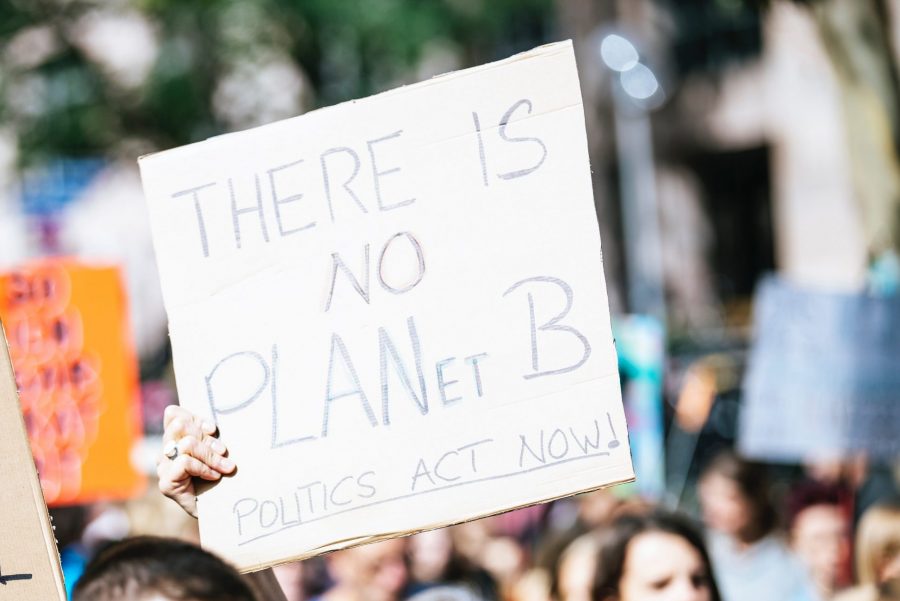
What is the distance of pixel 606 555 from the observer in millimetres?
3143

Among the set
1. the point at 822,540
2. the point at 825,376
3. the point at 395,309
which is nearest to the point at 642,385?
the point at 825,376

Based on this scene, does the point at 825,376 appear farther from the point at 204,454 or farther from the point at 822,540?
the point at 204,454

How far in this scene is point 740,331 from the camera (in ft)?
53.6

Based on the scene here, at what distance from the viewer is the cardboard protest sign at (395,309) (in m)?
2.39

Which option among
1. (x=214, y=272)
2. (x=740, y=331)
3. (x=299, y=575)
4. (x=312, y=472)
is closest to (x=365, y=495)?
(x=312, y=472)

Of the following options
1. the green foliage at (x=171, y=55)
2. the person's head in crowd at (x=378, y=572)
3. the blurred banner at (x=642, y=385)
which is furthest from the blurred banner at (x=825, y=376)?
the green foliage at (x=171, y=55)

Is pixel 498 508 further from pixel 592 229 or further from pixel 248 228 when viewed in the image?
pixel 248 228

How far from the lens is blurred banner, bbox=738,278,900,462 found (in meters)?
4.98

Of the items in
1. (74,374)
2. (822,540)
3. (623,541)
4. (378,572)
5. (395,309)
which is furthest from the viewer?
(74,374)

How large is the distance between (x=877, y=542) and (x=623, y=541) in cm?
112

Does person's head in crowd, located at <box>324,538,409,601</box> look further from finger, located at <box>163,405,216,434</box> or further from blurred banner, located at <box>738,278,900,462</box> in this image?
finger, located at <box>163,405,216,434</box>

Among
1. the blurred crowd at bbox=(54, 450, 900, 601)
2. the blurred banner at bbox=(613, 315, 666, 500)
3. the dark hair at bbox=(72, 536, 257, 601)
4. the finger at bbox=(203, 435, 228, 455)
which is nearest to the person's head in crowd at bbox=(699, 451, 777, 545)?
the blurred crowd at bbox=(54, 450, 900, 601)

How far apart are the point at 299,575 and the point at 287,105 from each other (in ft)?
38.9

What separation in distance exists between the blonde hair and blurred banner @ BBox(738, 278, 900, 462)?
95 cm
